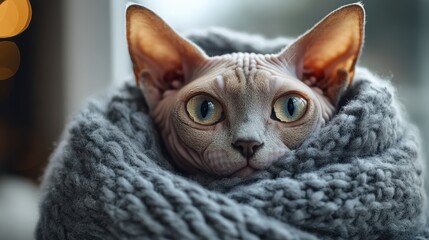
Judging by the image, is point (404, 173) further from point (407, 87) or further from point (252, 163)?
point (407, 87)

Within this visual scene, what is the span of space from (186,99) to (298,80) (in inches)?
4.8

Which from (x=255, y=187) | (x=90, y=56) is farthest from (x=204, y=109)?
(x=90, y=56)

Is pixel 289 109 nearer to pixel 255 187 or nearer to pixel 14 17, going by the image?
pixel 255 187

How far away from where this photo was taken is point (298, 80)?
0.58 metres

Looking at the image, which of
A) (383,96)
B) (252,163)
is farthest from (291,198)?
(383,96)

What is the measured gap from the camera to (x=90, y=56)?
1.21 meters

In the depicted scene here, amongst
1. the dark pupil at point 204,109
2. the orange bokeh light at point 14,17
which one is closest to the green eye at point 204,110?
the dark pupil at point 204,109

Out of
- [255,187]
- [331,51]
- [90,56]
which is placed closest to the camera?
[255,187]

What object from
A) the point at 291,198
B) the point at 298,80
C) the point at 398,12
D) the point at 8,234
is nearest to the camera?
the point at 291,198

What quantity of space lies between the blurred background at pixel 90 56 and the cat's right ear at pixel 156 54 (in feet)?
0.98

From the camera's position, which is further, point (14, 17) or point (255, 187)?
point (14, 17)

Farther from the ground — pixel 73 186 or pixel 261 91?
pixel 261 91

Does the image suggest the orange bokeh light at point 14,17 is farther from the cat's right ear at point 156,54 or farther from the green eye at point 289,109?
the green eye at point 289,109

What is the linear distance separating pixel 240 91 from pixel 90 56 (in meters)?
0.74
